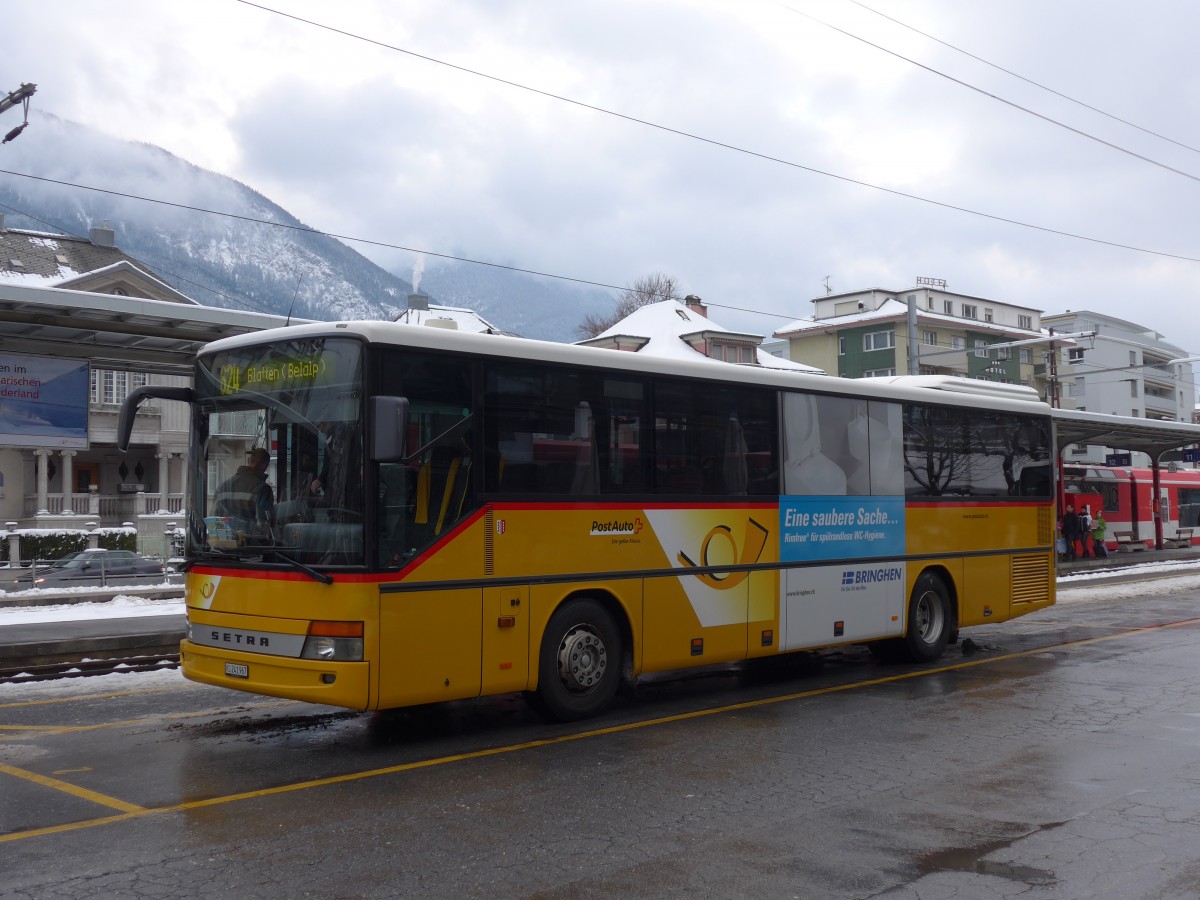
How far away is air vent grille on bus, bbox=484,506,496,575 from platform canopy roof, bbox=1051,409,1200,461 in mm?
21042

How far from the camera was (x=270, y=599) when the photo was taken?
822cm

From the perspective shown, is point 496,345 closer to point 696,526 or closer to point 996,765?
point 696,526

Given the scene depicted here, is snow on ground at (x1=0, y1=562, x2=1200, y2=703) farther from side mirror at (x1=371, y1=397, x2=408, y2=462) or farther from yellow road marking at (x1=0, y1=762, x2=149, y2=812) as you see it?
side mirror at (x1=371, y1=397, x2=408, y2=462)

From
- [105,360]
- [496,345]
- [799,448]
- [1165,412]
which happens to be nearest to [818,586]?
[799,448]

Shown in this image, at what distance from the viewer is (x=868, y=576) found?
1241 centimetres

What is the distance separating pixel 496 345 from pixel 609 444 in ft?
4.64

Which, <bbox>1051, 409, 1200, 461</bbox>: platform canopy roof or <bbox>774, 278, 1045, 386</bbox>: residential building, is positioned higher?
<bbox>774, 278, 1045, 386</bbox>: residential building

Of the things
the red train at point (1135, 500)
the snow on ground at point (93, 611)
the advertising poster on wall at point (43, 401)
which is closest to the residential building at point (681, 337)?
the red train at point (1135, 500)

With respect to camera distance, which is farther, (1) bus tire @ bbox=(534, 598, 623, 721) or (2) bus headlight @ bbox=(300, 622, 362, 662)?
(1) bus tire @ bbox=(534, 598, 623, 721)

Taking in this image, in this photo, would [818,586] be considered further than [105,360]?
No

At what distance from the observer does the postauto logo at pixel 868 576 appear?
12148 millimetres

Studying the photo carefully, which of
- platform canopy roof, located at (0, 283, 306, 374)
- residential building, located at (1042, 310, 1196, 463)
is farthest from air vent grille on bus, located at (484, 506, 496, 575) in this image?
residential building, located at (1042, 310, 1196, 463)

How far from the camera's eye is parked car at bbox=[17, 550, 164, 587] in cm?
2522

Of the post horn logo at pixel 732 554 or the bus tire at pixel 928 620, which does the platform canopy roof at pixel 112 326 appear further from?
the bus tire at pixel 928 620
